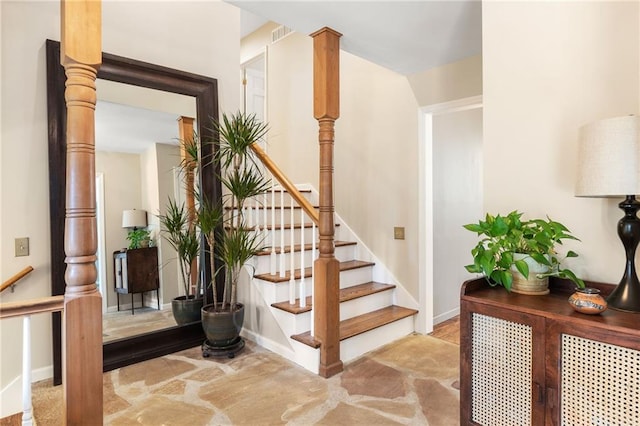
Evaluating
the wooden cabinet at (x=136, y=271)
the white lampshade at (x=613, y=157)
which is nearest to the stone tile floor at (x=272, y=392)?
the wooden cabinet at (x=136, y=271)

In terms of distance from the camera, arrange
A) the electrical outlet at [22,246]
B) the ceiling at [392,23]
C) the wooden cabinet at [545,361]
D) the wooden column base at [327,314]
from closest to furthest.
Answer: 1. the wooden cabinet at [545,361]
2. the ceiling at [392,23]
3. the electrical outlet at [22,246]
4. the wooden column base at [327,314]

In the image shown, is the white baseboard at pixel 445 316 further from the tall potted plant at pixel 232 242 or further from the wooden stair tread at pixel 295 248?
the tall potted plant at pixel 232 242

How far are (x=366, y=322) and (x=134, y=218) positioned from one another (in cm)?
212

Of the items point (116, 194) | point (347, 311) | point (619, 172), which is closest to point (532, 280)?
point (619, 172)

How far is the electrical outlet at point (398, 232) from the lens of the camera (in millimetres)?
3606

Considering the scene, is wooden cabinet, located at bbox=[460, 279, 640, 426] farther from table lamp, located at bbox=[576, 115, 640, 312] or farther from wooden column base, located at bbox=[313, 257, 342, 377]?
wooden column base, located at bbox=[313, 257, 342, 377]

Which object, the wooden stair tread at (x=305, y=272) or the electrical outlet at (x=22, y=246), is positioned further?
the wooden stair tread at (x=305, y=272)

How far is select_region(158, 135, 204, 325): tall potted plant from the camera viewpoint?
10.1ft

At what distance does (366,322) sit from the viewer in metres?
3.11

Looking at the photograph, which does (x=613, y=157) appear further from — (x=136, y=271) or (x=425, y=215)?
(x=136, y=271)

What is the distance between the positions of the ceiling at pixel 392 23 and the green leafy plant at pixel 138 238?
6.13 ft

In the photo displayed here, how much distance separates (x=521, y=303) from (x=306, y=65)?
13.3ft

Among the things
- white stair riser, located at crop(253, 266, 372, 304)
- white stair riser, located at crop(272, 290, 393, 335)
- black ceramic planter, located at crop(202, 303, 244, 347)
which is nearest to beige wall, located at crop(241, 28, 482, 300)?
white stair riser, located at crop(272, 290, 393, 335)

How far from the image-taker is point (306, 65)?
4641 mm
